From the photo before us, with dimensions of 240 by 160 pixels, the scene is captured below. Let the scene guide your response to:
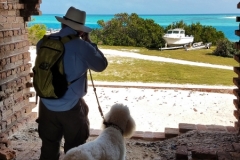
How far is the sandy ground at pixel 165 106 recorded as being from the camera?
20.0 feet

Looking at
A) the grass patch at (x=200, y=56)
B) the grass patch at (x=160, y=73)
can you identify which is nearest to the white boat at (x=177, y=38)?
the grass patch at (x=200, y=56)

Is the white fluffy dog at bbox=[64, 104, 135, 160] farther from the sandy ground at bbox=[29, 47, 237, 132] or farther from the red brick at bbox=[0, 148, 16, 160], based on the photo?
the sandy ground at bbox=[29, 47, 237, 132]

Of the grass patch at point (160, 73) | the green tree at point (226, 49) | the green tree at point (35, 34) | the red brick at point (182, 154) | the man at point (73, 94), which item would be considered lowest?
the grass patch at point (160, 73)

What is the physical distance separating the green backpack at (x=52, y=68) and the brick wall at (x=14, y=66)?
1497mm

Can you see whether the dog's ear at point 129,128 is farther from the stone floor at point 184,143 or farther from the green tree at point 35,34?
the green tree at point 35,34

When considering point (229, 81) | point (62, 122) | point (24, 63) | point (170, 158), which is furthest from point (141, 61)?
point (62, 122)

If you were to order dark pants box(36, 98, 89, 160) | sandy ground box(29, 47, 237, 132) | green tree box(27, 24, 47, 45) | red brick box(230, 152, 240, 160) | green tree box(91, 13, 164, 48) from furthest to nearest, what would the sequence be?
green tree box(91, 13, 164, 48)
green tree box(27, 24, 47, 45)
sandy ground box(29, 47, 237, 132)
red brick box(230, 152, 240, 160)
dark pants box(36, 98, 89, 160)

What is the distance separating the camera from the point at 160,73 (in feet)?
38.5

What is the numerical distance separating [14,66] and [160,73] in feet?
25.6

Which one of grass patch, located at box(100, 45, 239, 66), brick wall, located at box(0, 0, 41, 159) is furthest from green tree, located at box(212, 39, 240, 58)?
brick wall, located at box(0, 0, 41, 159)

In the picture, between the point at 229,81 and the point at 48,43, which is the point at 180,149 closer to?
the point at 48,43

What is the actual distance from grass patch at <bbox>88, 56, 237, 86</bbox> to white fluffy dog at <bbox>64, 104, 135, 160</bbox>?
24.0 feet

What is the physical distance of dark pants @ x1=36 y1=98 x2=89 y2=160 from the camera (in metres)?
2.65

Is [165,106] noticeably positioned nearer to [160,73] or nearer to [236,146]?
[236,146]
